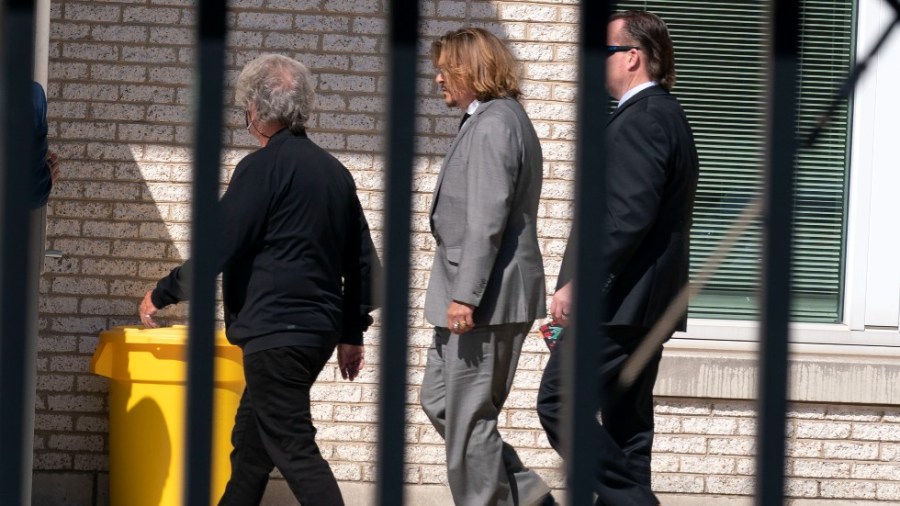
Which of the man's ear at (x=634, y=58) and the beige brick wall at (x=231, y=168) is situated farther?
the beige brick wall at (x=231, y=168)

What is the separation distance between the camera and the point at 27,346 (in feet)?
4.14

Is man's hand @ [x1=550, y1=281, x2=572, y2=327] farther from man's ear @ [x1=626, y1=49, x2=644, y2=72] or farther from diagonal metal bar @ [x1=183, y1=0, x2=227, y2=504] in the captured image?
diagonal metal bar @ [x1=183, y1=0, x2=227, y2=504]

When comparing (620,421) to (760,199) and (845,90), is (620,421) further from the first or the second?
(760,199)

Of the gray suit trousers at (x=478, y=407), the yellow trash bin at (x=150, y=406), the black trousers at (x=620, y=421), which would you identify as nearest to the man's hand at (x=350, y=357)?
the gray suit trousers at (x=478, y=407)

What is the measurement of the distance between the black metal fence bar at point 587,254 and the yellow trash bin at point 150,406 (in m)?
4.03

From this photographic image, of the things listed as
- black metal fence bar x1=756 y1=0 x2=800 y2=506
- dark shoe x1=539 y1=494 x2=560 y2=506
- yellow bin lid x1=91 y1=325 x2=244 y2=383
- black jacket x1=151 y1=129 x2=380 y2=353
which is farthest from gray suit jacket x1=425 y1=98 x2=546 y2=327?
black metal fence bar x1=756 y1=0 x2=800 y2=506

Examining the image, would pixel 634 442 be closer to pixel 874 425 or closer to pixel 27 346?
pixel 874 425

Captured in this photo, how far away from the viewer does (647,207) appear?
12.7ft

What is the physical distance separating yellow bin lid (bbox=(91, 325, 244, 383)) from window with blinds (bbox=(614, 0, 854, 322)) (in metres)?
2.22

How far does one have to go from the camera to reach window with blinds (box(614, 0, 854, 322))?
5809 millimetres

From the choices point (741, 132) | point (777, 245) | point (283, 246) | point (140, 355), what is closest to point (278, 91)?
point (283, 246)

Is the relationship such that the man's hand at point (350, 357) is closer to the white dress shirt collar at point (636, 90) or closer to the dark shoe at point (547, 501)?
the dark shoe at point (547, 501)

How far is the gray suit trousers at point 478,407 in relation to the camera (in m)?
4.11

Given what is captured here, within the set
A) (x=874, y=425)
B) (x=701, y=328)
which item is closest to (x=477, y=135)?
(x=701, y=328)
